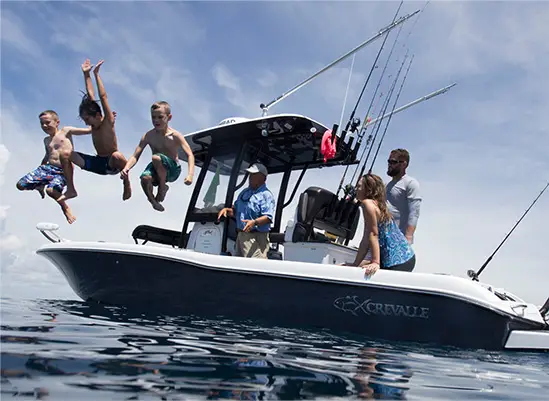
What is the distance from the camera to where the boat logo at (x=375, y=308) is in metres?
4.20

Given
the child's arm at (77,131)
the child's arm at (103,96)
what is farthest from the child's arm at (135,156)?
the child's arm at (77,131)

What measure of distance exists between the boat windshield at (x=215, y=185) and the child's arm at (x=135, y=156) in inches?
37.4

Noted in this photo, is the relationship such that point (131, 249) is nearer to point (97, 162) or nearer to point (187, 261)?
point (187, 261)

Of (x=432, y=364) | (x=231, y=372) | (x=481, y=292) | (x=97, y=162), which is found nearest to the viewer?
(x=231, y=372)

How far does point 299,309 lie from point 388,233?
1074 mm

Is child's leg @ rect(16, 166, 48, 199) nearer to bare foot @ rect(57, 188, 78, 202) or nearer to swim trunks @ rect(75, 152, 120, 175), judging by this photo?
bare foot @ rect(57, 188, 78, 202)

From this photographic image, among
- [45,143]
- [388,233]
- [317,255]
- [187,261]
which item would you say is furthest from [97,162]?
[388,233]

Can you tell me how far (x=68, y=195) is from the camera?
5.89 meters

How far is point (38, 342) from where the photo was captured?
2.62 m

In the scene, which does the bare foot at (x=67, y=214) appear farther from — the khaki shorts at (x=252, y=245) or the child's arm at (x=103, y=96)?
the khaki shorts at (x=252, y=245)

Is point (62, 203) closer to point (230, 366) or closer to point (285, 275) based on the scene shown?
point (285, 275)

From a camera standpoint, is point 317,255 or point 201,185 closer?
point 317,255

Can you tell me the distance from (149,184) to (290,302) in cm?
225

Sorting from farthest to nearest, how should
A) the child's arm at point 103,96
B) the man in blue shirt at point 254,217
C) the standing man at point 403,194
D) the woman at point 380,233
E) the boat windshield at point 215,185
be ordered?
the boat windshield at point 215,185 < the man in blue shirt at point 254,217 < the child's arm at point 103,96 < the standing man at point 403,194 < the woman at point 380,233
